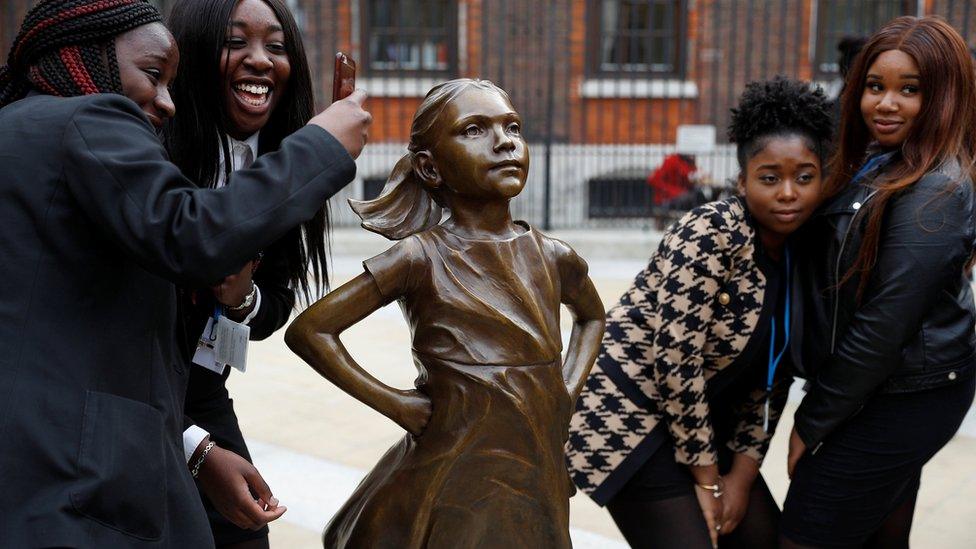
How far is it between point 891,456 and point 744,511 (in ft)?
1.35

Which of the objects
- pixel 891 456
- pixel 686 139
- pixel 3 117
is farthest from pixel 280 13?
pixel 686 139

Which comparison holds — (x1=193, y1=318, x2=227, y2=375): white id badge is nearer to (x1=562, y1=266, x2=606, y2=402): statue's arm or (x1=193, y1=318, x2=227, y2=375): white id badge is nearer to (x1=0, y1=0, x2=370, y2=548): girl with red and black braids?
(x1=0, y1=0, x2=370, y2=548): girl with red and black braids

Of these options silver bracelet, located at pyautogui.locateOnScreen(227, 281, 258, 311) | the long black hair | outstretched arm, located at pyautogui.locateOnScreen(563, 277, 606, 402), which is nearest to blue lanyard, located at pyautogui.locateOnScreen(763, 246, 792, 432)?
outstretched arm, located at pyautogui.locateOnScreen(563, 277, 606, 402)

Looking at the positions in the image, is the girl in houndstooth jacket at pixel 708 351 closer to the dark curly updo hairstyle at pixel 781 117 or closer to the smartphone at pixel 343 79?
the dark curly updo hairstyle at pixel 781 117

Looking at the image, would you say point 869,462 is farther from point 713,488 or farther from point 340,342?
point 340,342

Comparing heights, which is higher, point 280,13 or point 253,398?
point 280,13

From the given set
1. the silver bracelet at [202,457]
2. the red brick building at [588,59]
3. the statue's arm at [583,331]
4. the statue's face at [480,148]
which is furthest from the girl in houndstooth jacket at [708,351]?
the red brick building at [588,59]

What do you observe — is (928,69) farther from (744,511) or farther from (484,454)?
(484,454)

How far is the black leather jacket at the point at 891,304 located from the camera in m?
2.37

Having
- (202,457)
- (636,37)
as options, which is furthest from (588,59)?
(202,457)

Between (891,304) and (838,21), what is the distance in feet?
36.7

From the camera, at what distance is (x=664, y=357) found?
8.12ft

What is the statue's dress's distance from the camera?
191 cm

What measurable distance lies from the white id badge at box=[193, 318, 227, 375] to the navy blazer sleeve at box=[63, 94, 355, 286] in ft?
2.01
